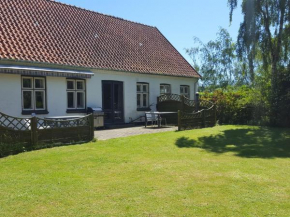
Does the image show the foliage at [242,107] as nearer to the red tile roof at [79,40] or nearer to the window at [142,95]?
the red tile roof at [79,40]

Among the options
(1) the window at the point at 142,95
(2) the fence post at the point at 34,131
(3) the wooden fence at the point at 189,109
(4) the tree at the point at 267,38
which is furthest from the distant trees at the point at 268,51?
(2) the fence post at the point at 34,131

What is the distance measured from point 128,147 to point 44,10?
11.6 meters

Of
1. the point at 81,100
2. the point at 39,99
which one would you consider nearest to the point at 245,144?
the point at 81,100

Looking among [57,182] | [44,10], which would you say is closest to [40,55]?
[44,10]

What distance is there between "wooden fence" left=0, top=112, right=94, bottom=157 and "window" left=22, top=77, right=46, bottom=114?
132 inches

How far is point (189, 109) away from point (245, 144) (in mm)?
7587

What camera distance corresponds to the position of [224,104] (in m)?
21.1

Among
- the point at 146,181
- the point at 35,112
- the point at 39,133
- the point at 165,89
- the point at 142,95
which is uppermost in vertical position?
the point at 165,89

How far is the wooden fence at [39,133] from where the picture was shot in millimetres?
9203

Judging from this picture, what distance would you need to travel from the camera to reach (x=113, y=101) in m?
18.1

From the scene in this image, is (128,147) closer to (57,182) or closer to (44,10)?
(57,182)

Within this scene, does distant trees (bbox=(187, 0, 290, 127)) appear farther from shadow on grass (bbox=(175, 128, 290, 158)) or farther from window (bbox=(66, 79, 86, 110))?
window (bbox=(66, 79, 86, 110))

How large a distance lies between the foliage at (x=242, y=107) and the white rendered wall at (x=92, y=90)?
3409 millimetres

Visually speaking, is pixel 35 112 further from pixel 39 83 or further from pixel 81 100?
pixel 81 100
